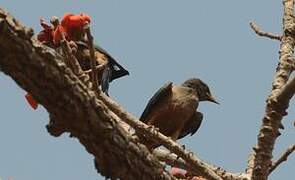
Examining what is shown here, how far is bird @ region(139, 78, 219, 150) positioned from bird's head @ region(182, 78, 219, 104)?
0.13 m

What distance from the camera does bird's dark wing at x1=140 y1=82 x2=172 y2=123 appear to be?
6660mm

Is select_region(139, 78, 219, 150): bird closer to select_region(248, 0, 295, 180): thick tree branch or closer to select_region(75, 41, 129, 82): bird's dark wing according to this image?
select_region(75, 41, 129, 82): bird's dark wing

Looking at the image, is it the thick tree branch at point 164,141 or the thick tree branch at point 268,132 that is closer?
the thick tree branch at point 268,132

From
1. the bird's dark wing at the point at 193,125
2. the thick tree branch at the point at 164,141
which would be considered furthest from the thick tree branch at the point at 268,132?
the bird's dark wing at the point at 193,125

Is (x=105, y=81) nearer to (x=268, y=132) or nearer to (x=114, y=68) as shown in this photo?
(x=114, y=68)

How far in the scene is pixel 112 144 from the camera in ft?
9.54

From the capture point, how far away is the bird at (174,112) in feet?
21.6

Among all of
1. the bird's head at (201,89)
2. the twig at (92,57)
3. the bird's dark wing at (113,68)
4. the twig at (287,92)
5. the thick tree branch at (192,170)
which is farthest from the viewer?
the bird's head at (201,89)

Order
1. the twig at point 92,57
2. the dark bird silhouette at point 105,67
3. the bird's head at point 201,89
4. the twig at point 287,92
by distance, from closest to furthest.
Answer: the twig at point 287,92 → the twig at point 92,57 → the dark bird silhouette at point 105,67 → the bird's head at point 201,89

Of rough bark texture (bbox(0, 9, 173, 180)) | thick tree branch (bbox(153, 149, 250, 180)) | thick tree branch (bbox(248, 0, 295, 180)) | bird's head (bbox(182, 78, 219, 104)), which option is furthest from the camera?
bird's head (bbox(182, 78, 219, 104))

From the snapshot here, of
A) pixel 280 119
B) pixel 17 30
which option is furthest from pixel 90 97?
pixel 280 119

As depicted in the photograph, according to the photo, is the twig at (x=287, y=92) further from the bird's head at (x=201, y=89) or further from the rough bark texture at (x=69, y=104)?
the bird's head at (x=201, y=89)

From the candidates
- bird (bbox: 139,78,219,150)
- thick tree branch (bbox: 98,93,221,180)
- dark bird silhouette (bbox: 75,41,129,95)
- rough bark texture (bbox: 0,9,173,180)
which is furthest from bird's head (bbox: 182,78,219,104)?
rough bark texture (bbox: 0,9,173,180)

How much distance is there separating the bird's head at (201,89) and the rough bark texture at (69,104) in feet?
13.3
